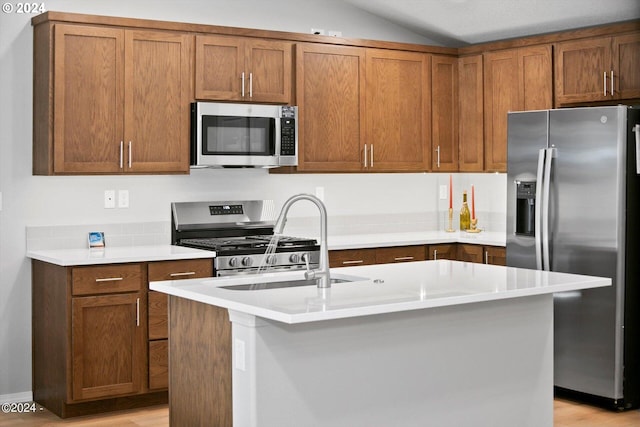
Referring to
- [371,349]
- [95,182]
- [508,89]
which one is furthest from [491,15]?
[371,349]

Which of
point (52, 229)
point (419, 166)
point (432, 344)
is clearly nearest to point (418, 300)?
point (432, 344)

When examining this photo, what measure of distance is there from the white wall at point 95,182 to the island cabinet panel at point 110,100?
124mm

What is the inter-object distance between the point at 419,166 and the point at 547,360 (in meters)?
2.62

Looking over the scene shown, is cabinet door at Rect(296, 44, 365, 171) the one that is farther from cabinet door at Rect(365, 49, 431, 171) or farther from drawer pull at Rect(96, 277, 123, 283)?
drawer pull at Rect(96, 277, 123, 283)

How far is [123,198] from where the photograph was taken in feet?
18.1

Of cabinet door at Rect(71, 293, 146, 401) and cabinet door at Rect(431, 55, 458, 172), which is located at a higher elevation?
cabinet door at Rect(431, 55, 458, 172)

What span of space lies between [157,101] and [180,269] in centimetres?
106

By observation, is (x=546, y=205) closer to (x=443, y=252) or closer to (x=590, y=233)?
(x=590, y=233)

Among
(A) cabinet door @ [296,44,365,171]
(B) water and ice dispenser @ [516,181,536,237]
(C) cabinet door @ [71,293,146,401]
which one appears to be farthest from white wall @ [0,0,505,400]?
(B) water and ice dispenser @ [516,181,536,237]

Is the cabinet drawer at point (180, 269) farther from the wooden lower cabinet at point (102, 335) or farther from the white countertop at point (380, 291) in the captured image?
the white countertop at point (380, 291)

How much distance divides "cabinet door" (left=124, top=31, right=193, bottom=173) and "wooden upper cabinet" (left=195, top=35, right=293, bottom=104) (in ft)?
0.35

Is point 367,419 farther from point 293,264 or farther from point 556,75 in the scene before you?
point 556,75

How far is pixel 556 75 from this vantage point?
19.1 feet

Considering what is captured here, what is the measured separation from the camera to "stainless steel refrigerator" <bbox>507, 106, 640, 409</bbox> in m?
4.98
